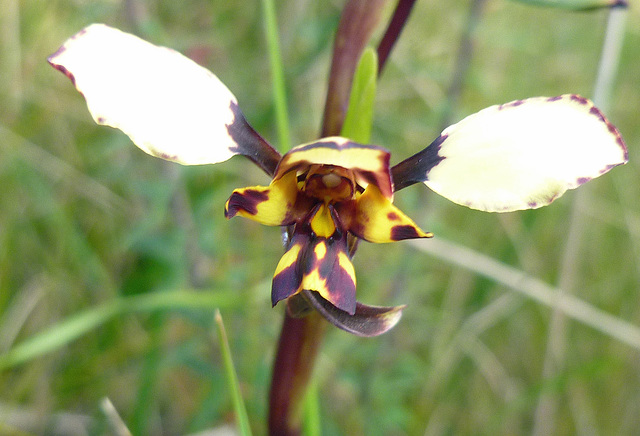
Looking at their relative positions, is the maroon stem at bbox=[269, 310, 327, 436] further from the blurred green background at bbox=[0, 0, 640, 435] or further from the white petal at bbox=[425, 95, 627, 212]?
the blurred green background at bbox=[0, 0, 640, 435]

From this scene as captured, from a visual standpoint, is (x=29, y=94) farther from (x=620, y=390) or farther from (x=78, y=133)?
(x=620, y=390)

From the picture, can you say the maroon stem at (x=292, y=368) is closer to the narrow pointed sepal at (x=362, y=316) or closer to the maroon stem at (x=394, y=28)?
the narrow pointed sepal at (x=362, y=316)

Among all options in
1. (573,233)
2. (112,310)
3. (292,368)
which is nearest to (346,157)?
(292,368)

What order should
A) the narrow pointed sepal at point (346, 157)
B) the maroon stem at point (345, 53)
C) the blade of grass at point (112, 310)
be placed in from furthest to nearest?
the blade of grass at point (112, 310)
the maroon stem at point (345, 53)
the narrow pointed sepal at point (346, 157)

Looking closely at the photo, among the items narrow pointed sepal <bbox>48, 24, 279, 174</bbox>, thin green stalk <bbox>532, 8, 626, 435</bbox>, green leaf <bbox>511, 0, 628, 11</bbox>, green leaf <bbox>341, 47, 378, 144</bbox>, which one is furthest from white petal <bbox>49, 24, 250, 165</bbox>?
thin green stalk <bbox>532, 8, 626, 435</bbox>

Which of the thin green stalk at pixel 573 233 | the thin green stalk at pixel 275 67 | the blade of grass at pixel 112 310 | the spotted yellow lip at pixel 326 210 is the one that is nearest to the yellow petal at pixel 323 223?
the spotted yellow lip at pixel 326 210
